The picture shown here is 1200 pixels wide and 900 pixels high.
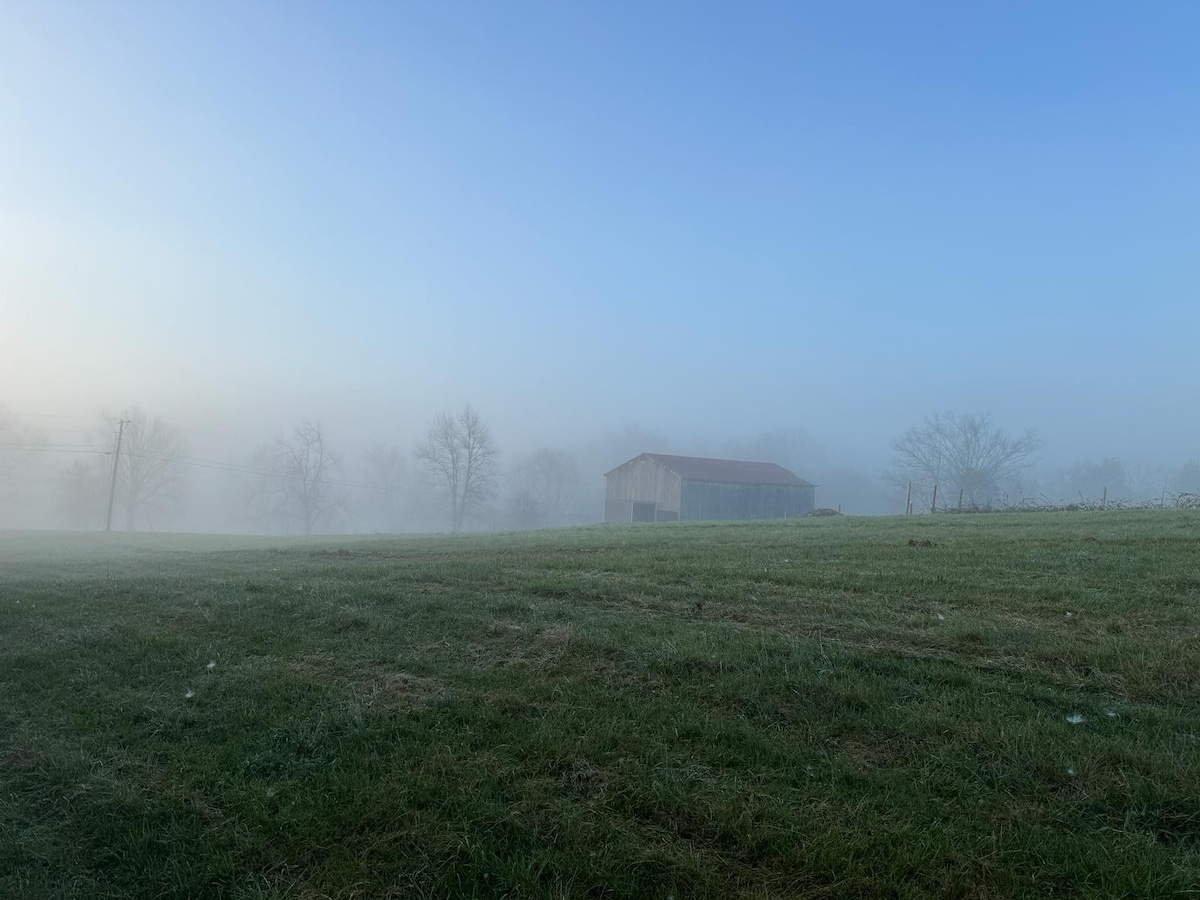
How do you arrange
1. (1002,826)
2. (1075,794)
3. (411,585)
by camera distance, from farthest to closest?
(411,585) → (1075,794) → (1002,826)

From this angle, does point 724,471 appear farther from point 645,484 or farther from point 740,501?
point 645,484

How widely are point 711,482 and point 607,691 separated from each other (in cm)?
6097

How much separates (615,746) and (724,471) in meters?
64.9

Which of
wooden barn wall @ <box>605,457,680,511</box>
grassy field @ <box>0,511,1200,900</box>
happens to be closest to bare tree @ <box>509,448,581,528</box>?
wooden barn wall @ <box>605,457,680,511</box>

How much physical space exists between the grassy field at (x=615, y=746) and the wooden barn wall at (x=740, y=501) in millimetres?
55755

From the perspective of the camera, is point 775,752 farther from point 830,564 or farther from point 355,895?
point 830,564

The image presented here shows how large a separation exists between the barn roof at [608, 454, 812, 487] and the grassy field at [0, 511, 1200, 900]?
56.9 m

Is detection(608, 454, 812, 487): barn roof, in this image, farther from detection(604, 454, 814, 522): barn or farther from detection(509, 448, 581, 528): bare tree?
detection(509, 448, 581, 528): bare tree

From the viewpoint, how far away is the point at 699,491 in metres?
65.3

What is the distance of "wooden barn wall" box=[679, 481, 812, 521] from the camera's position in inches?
2554

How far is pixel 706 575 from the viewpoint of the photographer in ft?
36.2

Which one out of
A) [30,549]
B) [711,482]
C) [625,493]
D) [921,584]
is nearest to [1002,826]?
[921,584]

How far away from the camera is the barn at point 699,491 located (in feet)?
214

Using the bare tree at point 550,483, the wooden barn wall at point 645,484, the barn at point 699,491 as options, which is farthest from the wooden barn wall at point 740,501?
the bare tree at point 550,483
